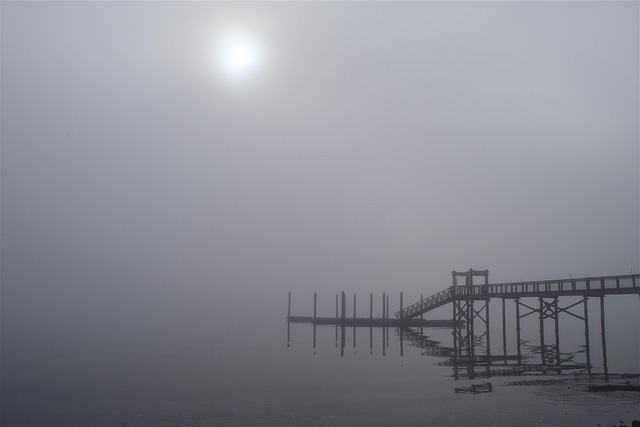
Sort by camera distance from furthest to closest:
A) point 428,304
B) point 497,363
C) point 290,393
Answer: point 428,304, point 497,363, point 290,393

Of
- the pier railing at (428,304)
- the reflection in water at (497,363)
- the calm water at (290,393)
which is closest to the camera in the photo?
the calm water at (290,393)

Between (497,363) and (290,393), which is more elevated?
(497,363)

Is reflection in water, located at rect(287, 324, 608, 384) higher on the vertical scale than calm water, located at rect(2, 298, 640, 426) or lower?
higher

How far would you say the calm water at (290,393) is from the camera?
22391 millimetres

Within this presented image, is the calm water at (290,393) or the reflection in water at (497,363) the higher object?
the reflection in water at (497,363)

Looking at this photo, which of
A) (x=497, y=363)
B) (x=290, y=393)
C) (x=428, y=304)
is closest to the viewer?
(x=290, y=393)

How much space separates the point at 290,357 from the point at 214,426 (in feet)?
91.4

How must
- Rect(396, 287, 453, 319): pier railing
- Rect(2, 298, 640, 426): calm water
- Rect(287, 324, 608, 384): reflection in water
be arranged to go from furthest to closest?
Rect(396, 287, 453, 319): pier railing → Rect(287, 324, 608, 384): reflection in water → Rect(2, 298, 640, 426): calm water

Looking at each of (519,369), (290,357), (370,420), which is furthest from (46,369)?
(519,369)

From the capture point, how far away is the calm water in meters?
22.4

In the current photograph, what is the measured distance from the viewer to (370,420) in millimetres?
22109

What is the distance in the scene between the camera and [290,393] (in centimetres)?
2923

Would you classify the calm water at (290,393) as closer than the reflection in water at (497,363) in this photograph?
Yes

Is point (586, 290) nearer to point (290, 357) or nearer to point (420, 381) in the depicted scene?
point (420, 381)
